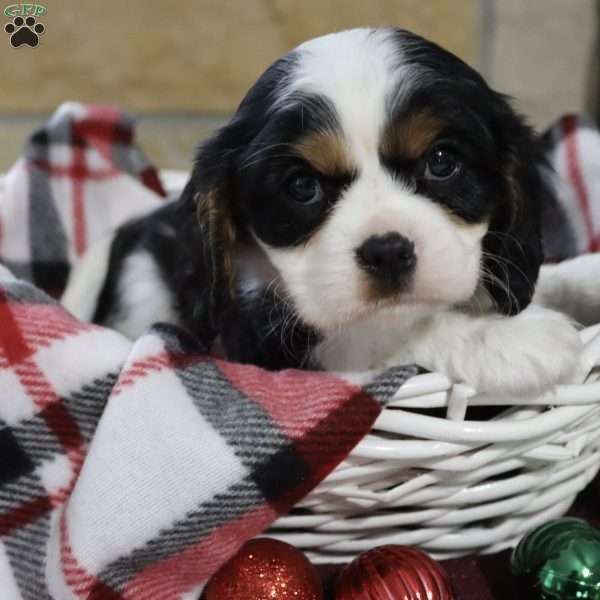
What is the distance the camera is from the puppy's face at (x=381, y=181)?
1121mm

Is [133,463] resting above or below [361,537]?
above

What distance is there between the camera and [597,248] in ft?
5.71

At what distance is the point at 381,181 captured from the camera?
3.87 ft

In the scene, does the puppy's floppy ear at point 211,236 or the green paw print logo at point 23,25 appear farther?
the green paw print logo at point 23,25

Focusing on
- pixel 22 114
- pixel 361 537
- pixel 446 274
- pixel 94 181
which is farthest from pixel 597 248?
pixel 22 114

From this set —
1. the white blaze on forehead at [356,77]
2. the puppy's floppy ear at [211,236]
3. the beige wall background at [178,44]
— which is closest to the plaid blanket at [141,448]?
the puppy's floppy ear at [211,236]

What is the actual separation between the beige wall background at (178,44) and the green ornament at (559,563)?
1.72 m

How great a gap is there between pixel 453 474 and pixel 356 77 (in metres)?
0.56

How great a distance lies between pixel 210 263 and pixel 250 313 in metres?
0.10

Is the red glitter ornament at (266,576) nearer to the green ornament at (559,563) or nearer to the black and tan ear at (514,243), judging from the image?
the green ornament at (559,563)

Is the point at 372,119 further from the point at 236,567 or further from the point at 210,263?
the point at 236,567

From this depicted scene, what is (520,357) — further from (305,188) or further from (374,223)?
(305,188)

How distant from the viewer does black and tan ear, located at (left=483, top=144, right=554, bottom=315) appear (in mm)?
1277

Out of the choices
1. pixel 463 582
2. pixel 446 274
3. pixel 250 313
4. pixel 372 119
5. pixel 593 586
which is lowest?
pixel 463 582
